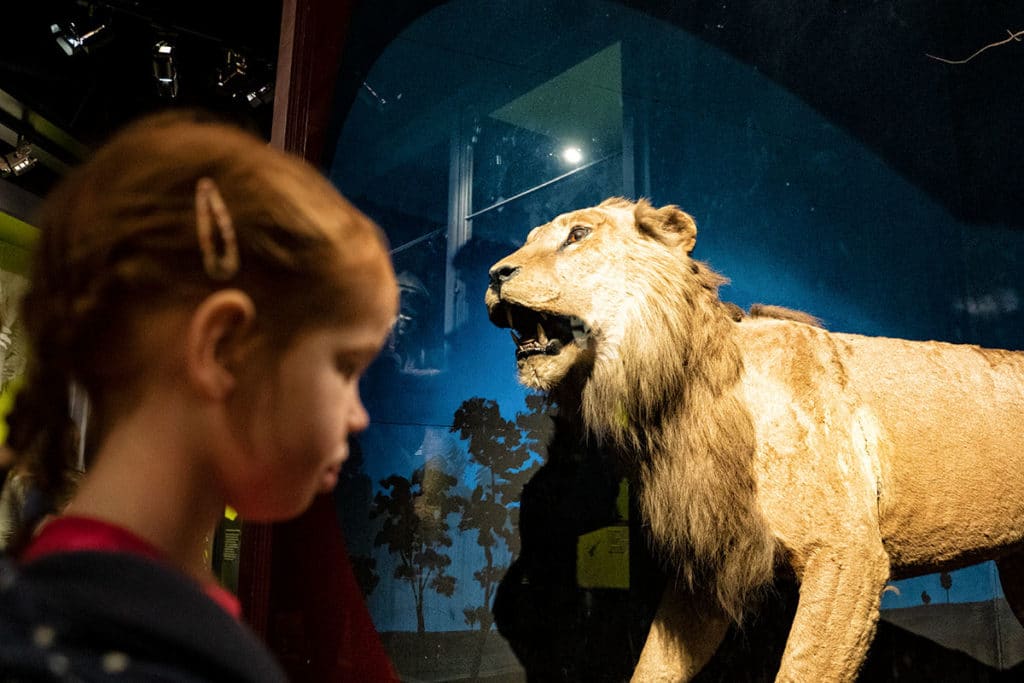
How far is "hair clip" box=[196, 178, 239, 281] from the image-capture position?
55 cm

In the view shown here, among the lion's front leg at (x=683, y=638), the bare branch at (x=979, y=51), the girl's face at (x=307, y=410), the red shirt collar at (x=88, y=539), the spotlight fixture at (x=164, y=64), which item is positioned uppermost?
the spotlight fixture at (x=164, y=64)

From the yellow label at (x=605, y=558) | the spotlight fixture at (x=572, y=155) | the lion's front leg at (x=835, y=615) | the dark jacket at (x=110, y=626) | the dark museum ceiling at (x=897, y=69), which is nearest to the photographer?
the dark jacket at (x=110, y=626)

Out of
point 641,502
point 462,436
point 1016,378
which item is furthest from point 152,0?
point 1016,378

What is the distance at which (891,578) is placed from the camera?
1.54m

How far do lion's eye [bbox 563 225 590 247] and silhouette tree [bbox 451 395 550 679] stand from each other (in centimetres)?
50

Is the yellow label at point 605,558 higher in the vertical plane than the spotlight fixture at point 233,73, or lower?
lower

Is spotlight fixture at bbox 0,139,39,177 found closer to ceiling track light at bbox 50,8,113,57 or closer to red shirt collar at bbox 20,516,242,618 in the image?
ceiling track light at bbox 50,8,113,57

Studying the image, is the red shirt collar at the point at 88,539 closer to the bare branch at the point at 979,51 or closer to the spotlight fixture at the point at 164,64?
the bare branch at the point at 979,51

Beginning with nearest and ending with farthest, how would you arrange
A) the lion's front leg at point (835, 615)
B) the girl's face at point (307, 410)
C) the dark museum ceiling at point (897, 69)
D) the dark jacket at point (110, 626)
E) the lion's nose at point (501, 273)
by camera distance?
the dark jacket at point (110, 626) < the girl's face at point (307, 410) < the lion's front leg at point (835, 615) < the lion's nose at point (501, 273) < the dark museum ceiling at point (897, 69)

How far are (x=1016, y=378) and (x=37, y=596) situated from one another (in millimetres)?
1748

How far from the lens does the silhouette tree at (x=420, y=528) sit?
202 centimetres

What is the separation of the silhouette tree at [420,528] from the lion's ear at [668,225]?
32.9 inches

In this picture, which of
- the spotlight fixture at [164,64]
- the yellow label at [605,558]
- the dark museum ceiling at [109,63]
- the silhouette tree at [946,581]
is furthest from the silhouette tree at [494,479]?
the spotlight fixture at [164,64]

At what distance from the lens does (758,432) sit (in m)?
1.50
